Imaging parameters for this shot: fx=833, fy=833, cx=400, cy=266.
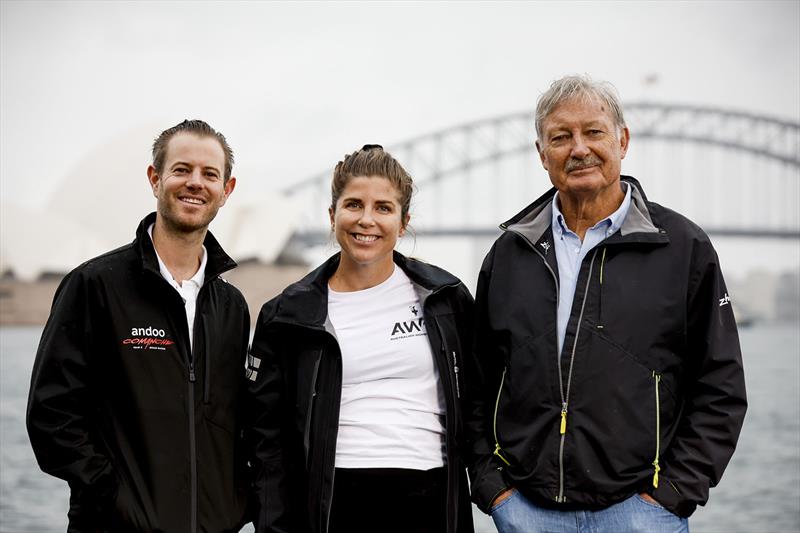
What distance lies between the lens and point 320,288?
221 centimetres

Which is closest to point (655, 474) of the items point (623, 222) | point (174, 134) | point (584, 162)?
point (623, 222)

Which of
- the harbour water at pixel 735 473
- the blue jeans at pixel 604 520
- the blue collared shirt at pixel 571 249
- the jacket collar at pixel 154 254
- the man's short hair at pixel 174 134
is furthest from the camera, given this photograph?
the harbour water at pixel 735 473

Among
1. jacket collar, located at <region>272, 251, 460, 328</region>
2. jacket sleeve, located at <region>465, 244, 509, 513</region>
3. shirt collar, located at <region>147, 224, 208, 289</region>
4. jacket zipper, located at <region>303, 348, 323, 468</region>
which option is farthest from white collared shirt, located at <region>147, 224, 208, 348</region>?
jacket sleeve, located at <region>465, 244, 509, 513</region>

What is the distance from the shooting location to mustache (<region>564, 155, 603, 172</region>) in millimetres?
2002

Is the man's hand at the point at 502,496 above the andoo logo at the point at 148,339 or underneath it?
underneath

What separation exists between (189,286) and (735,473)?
695 inches

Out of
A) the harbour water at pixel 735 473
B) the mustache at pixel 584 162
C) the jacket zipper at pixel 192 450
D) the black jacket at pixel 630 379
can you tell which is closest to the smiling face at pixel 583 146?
the mustache at pixel 584 162

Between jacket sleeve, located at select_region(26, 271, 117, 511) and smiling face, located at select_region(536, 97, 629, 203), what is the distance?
120 cm

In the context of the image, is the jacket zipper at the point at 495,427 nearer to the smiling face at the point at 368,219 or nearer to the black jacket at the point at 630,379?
the black jacket at the point at 630,379

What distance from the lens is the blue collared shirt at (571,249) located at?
1987 mm

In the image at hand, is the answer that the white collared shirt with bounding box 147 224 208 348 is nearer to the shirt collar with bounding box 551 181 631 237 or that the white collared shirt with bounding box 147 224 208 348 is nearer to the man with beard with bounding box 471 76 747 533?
the man with beard with bounding box 471 76 747 533

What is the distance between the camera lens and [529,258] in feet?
6.86

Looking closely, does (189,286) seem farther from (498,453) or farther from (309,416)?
(498,453)

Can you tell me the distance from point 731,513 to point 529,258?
555 inches
